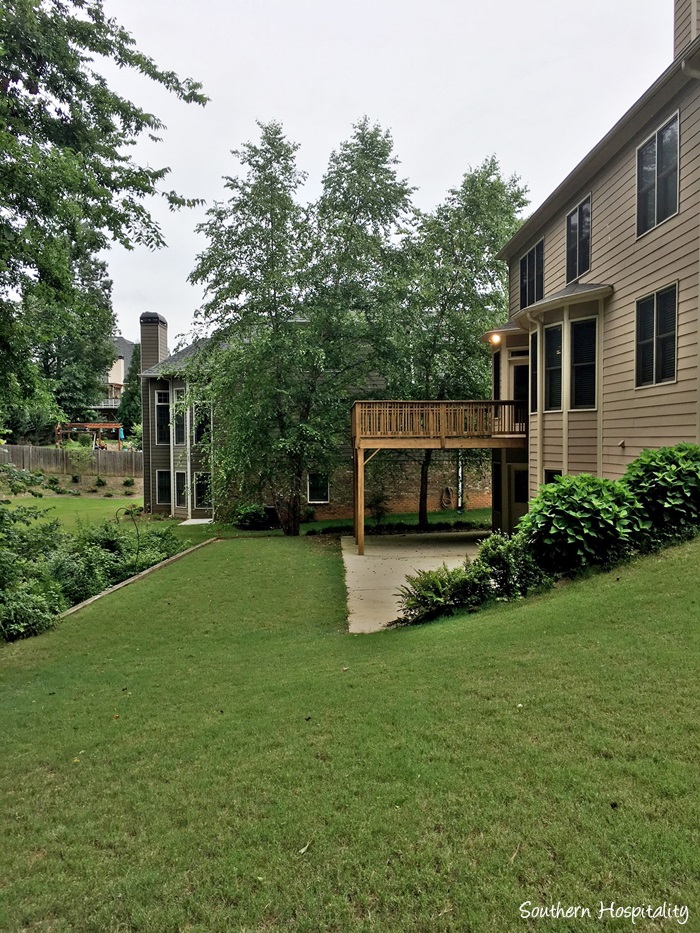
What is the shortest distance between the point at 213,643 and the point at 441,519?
48.6 ft

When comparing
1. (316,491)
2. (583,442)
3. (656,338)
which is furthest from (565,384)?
(316,491)

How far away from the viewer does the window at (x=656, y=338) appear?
782cm

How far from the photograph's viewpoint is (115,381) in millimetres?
57406

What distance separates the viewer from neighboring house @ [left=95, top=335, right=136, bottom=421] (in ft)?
156

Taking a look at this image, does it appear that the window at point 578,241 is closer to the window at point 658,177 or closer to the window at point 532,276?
the window at point 532,276

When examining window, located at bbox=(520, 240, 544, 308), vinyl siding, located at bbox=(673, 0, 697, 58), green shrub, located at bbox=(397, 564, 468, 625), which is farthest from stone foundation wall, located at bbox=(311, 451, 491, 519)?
vinyl siding, located at bbox=(673, 0, 697, 58)

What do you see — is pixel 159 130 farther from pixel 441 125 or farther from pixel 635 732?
pixel 441 125

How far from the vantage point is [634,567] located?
5.97m

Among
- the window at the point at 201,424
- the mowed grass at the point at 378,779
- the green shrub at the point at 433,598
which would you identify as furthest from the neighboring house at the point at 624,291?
the window at the point at 201,424

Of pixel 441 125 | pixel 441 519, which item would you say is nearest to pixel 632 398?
pixel 441 519

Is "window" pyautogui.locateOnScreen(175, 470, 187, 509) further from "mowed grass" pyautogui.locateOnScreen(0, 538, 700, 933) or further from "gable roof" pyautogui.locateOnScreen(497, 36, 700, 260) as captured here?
"mowed grass" pyautogui.locateOnScreen(0, 538, 700, 933)

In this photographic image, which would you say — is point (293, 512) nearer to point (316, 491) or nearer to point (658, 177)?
point (316, 491)

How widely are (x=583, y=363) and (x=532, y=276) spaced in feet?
13.3

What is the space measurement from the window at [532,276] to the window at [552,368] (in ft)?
6.94
